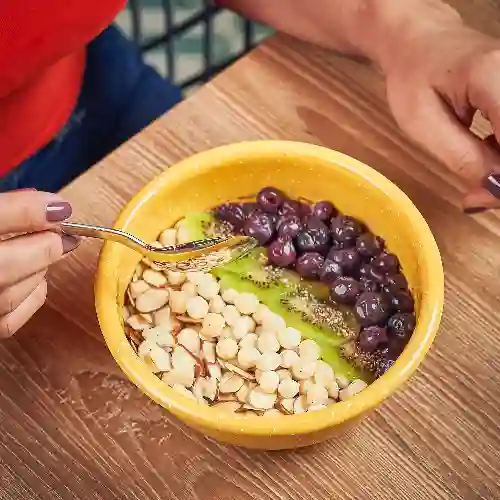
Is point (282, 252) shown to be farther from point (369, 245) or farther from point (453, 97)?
point (453, 97)

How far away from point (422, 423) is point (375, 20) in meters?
0.36

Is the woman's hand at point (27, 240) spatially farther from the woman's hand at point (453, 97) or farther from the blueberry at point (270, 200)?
the woman's hand at point (453, 97)

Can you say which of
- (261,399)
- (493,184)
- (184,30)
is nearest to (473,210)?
(493,184)

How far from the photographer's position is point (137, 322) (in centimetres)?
57

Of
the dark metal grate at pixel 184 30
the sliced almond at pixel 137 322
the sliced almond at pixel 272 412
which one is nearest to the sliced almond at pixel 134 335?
the sliced almond at pixel 137 322

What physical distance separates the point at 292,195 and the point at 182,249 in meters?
0.11

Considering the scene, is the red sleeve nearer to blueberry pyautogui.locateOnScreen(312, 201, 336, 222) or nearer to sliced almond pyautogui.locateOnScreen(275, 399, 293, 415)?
blueberry pyautogui.locateOnScreen(312, 201, 336, 222)

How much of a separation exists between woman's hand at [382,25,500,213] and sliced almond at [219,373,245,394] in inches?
9.8

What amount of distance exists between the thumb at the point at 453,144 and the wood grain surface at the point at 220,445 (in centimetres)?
3

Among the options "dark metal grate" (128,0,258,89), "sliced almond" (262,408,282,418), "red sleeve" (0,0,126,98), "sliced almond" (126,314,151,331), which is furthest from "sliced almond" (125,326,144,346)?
"dark metal grate" (128,0,258,89)

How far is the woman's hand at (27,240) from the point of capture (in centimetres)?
52

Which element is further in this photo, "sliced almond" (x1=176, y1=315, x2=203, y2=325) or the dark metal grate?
the dark metal grate

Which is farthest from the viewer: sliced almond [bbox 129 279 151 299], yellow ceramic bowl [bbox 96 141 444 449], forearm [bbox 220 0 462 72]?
forearm [bbox 220 0 462 72]

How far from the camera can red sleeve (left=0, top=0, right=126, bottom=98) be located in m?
0.61
